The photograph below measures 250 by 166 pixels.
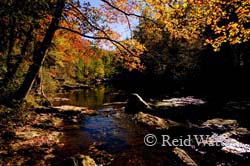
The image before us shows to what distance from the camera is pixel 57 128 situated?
14352 mm

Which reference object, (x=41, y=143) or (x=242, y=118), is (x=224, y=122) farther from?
(x=41, y=143)

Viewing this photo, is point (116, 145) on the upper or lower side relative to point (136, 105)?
lower

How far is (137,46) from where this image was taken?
12875 mm

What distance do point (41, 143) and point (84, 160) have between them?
3438 millimetres

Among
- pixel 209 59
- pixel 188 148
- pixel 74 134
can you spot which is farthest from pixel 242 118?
pixel 209 59

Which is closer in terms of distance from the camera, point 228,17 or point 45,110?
point 228,17

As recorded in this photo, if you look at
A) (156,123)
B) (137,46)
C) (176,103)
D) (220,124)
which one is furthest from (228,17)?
(176,103)

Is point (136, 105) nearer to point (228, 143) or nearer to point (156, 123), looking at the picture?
point (156, 123)

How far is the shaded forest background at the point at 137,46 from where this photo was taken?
30.1ft

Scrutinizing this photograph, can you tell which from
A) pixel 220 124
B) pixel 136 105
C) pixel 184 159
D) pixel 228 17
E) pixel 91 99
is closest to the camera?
pixel 184 159

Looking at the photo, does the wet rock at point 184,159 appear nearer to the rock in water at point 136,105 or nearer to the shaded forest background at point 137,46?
the shaded forest background at point 137,46

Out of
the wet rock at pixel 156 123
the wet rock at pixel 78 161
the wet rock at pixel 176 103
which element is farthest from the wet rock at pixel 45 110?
the wet rock at pixel 176 103

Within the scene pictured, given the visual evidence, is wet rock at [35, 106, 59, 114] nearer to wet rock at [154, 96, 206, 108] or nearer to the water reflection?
the water reflection

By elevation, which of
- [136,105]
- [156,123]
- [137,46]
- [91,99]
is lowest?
[156,123]
